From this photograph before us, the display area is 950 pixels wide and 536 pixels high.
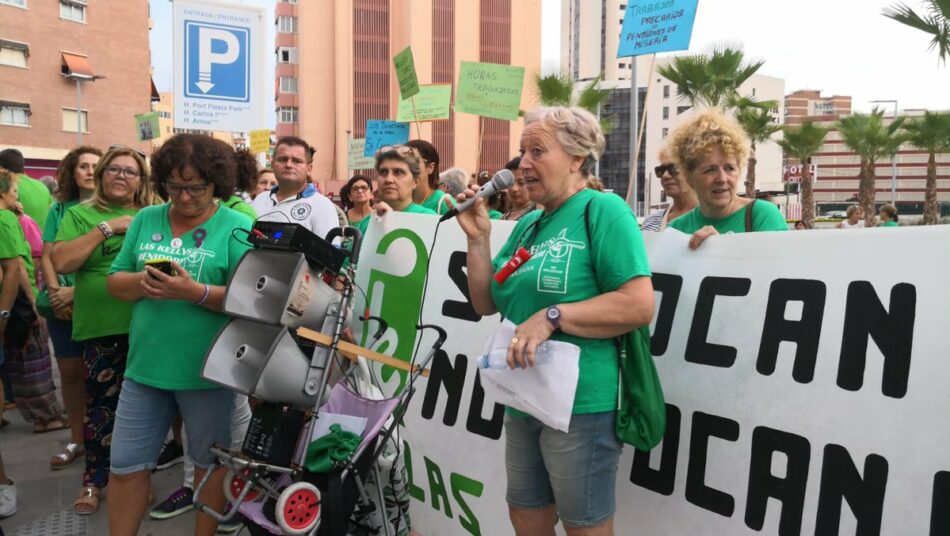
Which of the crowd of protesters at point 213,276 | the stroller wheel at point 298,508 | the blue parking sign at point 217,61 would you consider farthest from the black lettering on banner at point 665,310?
the blue parking sign at point 217,61

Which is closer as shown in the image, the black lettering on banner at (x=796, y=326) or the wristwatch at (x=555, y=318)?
the wristwatch at (x=555, y=318)

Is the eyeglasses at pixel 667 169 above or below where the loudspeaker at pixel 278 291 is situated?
above

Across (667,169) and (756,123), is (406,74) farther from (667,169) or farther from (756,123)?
(756,123)

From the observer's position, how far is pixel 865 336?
2232 millimetres

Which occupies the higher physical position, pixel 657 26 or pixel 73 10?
pixel 73 10

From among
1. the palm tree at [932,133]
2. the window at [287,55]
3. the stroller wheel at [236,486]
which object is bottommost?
the stroller wheel at [236,486]

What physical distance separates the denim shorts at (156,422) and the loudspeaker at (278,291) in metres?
0.46

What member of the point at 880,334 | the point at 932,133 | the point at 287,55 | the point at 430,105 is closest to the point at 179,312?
the point at 880,334

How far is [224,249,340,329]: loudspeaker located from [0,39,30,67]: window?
121 feet

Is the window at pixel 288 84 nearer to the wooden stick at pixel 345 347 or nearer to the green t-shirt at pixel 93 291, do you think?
the green t-shirt at pixel 93 291

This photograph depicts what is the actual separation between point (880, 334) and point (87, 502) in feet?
12.5

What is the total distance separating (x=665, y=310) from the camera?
271 centimetres

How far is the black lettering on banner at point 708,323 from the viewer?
2.52m

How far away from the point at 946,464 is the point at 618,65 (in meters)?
Answer: 126
